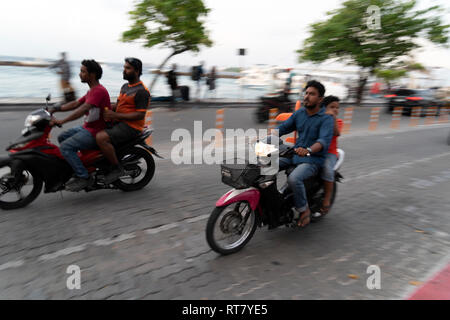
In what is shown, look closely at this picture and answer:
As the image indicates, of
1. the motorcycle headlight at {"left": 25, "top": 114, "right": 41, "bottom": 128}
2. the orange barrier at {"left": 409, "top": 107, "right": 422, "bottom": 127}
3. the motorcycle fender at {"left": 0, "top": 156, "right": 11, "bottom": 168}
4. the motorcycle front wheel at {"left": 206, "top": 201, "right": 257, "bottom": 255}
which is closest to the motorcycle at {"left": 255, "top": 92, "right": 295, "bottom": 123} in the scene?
the orange barrier at {"left": 409, "top": 107, "right": 422, "bottom": 127}

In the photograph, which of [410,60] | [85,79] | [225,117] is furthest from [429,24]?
[85,79]

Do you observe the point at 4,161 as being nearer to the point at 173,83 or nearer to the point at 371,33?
the point at 173,83

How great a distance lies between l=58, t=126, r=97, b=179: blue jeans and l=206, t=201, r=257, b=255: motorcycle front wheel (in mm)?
2219

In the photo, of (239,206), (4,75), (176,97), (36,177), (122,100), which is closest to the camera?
(239,206)

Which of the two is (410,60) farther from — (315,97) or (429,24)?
(315,97)

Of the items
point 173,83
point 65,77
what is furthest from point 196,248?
point 173,83

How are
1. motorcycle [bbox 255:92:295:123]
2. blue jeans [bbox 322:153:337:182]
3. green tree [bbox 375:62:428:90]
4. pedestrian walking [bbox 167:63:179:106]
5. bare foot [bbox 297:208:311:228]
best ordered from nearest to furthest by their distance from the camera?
bare foot [bbox 297:208:311:228], blue jeans [bbox 322:153:337:182], motorcycle [bbox 255:92:295:123], pedestrian walking [bbox 167:63:179:106], green tree [bbox 375:62:428:90]

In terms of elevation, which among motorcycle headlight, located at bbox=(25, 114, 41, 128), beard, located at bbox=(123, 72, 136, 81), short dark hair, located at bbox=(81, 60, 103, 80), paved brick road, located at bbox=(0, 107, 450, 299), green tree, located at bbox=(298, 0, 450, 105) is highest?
green tree, located at bbox=(298, 0, 450, 105)

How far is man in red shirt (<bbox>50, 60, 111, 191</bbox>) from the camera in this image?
453 cm

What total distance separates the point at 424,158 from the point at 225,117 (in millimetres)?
7976

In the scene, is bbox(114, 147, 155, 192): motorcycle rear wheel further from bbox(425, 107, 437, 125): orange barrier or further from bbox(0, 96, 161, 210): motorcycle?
bbox(425, 107, 437, 125): orange barrier

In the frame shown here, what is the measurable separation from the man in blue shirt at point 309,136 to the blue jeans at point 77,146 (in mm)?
2616
